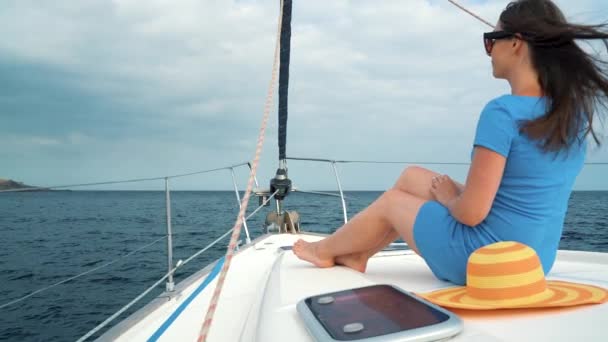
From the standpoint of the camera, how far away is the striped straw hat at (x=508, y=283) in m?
0.74

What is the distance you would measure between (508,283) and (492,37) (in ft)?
1.95

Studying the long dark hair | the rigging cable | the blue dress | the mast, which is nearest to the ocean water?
the mast

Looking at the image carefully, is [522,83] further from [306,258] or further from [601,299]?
[306,258]

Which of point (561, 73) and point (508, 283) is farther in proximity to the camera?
point (561, 73)

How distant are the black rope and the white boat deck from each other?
1078 millimetres

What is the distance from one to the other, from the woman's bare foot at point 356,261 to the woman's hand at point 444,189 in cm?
31

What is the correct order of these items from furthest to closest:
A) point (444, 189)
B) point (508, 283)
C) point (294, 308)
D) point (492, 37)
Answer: point (444, 189)
point (492, 37)
point (294, 308)
point (508, 283)

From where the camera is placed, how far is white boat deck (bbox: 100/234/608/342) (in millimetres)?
655

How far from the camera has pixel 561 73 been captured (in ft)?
3.03

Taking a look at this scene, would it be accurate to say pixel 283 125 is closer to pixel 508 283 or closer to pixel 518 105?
pixel 518 105

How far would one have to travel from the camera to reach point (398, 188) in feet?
4.20

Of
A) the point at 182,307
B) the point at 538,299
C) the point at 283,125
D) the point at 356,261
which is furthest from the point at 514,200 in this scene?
the point at 283,125

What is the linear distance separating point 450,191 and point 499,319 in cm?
47

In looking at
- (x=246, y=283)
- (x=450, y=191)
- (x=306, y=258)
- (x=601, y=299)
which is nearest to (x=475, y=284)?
(x=601, y=299)
